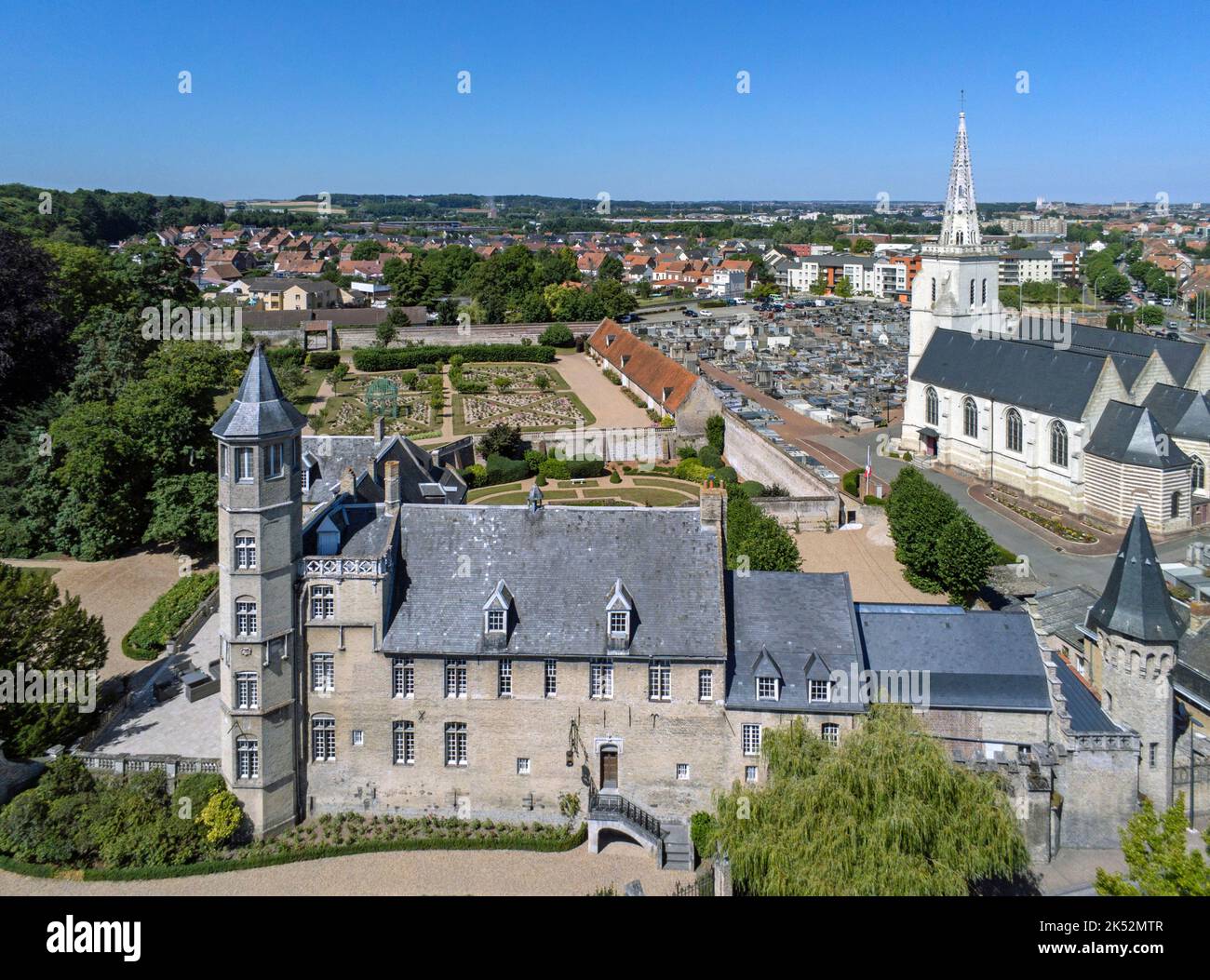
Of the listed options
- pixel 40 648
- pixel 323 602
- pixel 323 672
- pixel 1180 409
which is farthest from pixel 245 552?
pixel 1180 409

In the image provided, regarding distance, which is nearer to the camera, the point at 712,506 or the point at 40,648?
the point at 712,506

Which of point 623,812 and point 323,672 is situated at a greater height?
point 323,672

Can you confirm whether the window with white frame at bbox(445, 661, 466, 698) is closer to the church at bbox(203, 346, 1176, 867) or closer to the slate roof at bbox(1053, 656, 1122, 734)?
the church at bbox(203, 346, 1176, 867)

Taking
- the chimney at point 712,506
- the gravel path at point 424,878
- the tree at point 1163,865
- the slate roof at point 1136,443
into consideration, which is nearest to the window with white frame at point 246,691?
the gravel path at point 424,878

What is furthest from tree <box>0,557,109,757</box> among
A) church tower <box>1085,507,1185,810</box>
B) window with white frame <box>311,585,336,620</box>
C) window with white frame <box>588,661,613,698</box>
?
church tower <box>1085,507,1185,810</box>

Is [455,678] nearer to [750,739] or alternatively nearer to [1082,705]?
[750,739]

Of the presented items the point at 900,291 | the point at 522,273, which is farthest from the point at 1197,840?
the point at 900,291
